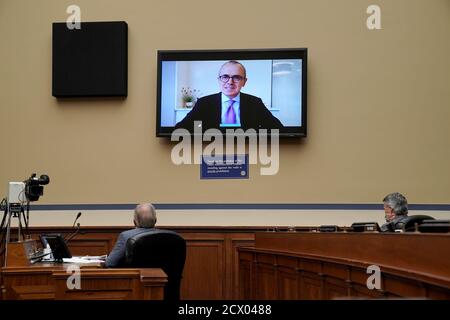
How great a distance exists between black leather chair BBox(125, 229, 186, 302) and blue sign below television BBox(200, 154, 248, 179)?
3977 millimetres

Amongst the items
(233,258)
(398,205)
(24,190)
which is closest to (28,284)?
(24,190)

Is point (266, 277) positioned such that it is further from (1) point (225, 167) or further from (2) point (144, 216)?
(1) point (225, 167)

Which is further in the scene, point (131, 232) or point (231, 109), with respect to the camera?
point (231, 109)

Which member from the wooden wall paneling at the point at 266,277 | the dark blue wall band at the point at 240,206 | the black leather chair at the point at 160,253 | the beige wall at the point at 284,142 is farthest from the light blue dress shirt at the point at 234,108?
the black leather chair at the point at 160,253

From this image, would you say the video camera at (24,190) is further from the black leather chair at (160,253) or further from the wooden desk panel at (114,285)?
the wooden desk panel at (114,285)

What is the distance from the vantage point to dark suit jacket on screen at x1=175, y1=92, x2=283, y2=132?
9.14 metres

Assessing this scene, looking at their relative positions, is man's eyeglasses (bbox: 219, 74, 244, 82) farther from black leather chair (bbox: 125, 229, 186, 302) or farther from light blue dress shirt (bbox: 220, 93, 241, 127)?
black leather chair (bbox: 125, 229, 186, 302)

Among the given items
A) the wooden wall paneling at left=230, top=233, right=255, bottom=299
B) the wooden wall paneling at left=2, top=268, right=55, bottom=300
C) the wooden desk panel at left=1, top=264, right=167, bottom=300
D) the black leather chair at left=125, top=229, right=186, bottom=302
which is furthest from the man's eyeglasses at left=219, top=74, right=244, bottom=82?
the wooden desk panel at left=1, top=264, right=167, bottom=300

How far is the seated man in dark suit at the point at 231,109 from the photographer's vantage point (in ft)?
30.0

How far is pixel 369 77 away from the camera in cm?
924

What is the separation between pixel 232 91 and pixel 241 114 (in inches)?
12.8

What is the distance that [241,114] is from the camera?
9.19m
